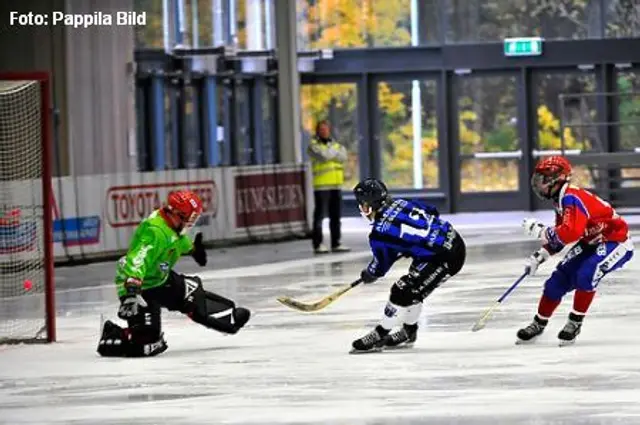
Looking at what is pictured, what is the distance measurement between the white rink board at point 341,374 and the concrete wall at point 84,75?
11617 mm

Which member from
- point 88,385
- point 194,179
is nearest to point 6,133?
point 194,179

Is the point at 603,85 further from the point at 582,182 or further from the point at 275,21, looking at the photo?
the point at 275,21

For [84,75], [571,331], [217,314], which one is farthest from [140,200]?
[571,331]

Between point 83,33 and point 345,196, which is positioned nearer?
point 83,33

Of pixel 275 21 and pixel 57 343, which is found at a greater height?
pixel 275 21

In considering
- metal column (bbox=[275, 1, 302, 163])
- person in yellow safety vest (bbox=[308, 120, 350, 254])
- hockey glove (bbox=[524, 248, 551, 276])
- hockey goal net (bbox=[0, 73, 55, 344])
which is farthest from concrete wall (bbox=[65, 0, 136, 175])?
hockey glove (bbox=[524, 248, 551, 276])

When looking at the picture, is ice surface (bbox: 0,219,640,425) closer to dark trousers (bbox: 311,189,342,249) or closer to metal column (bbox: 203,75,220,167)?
dark trousers (bbox: 311,189,342,249)

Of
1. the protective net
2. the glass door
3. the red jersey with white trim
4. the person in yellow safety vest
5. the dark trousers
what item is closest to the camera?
the red jersey with white trim

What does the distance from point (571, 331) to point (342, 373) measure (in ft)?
6.97

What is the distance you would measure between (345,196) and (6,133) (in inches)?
663

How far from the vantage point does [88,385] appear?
42.1 ft

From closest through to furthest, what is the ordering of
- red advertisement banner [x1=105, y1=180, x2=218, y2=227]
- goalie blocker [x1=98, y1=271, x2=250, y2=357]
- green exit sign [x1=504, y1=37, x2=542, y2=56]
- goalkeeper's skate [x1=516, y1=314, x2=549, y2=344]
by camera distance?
goalkeeper's skate [x1=516, y1=314, x2=549, y2=344]
goalie blocker [x1=98, y1=271, x2=250, y2=357]
red advertisement banner [x1=105, y1=180, x2=218, y2=227]
green exit sign [x1=504, y1=37, x2=542, y2=56]

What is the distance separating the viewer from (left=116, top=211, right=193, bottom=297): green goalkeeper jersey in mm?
14359

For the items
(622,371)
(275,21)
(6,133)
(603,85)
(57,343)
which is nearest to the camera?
(622,371)
